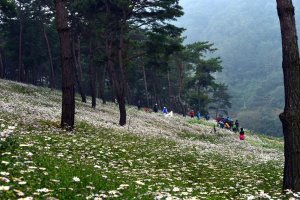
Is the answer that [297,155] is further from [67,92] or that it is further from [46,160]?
[67,92]

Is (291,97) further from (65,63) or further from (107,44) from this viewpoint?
(107,44)

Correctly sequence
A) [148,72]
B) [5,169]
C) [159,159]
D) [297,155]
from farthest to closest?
[148,72]
[159,159]
[297,155]
[5,169]

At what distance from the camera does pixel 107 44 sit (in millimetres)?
30969

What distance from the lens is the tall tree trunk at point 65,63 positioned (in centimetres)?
1577

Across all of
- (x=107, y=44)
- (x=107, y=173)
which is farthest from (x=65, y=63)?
(x=107, y=44)

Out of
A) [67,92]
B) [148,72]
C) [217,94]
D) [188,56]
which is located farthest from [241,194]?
[217,94]

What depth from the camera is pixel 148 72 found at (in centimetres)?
7994

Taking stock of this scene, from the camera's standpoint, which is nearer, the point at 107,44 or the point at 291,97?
the point at 291,97

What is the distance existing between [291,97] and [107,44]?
921 inches

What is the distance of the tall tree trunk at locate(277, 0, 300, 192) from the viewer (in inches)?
363

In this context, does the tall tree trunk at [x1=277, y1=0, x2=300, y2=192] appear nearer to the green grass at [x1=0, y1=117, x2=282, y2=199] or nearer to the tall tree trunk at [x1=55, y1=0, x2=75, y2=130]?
the green grass at [x1=0, y1=117, x2=282, y2=199]

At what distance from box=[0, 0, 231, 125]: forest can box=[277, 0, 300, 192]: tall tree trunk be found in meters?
9.71

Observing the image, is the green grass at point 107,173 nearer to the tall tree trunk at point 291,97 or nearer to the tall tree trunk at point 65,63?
the tall tree trunk at point 291,97

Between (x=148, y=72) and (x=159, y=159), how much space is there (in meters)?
67.1
